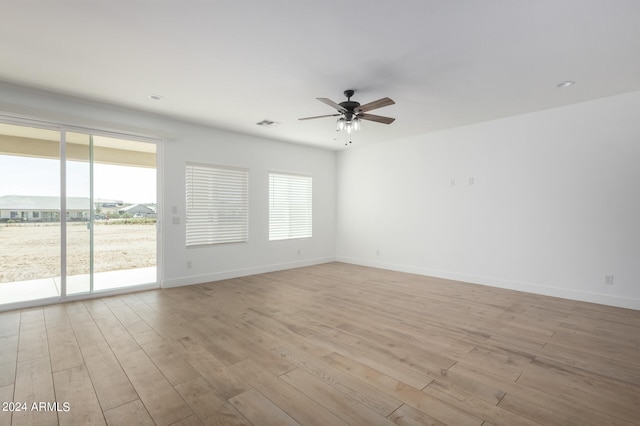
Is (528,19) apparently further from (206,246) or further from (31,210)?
(31,210)

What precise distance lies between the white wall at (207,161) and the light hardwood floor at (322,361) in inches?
44.0

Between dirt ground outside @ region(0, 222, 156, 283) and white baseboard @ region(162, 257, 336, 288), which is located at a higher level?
dirt ground outside @ region(0, 222, 156, 283)

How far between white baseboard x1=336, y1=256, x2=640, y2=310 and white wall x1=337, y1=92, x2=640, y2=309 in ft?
0.05

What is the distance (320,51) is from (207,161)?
3324 millimetres

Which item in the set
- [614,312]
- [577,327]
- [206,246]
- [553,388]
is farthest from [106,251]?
[614,312]

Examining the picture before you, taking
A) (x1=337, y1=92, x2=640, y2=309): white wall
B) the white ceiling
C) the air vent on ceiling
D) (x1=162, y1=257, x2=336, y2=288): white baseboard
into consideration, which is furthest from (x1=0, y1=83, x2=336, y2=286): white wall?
(x1=337, y1=92, x2=640, y2=309): white wall

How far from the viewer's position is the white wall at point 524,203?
404cm

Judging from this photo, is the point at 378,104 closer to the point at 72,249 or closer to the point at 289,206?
the point at 289,206

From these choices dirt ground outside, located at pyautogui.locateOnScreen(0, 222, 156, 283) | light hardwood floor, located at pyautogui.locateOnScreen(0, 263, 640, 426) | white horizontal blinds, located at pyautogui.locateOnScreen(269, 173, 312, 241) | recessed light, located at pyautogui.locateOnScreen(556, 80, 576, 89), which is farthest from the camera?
white horizontal blinds, located at pyautogui.locateOnScreen(269, 173, 312, 241)

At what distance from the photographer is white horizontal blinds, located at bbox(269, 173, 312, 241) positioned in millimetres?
6465

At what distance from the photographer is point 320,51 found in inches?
113

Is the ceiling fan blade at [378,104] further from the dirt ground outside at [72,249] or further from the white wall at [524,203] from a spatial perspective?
the dirt ground outside at [72,249]

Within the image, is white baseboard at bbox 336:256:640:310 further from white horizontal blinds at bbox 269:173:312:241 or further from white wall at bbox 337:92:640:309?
white horizontal blinds at bbox 269:173:312:241

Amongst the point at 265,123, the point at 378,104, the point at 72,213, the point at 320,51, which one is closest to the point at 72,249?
the point at 72,213
